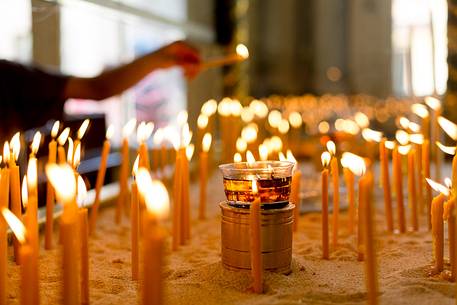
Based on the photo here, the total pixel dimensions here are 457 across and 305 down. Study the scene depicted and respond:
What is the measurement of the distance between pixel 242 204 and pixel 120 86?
967mm

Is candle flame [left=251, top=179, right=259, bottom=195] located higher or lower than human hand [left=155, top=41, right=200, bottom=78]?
lower

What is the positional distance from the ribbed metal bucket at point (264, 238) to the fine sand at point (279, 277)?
0.09 ft

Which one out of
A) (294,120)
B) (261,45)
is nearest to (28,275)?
(294,120)

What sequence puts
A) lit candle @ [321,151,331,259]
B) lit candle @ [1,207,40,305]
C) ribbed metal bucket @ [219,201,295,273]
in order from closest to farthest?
lit candle @ [1,207,40,305] < ribbed metal bucket @ [219,201,295,273] < lit candle @ [321,151,331,259]

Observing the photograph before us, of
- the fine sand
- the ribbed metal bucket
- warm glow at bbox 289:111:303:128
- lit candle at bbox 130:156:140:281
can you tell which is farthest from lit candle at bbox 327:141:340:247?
warm glow at bbox 289:111:303:128

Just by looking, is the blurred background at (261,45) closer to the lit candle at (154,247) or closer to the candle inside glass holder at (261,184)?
the candle inside glass holder at (261,184)

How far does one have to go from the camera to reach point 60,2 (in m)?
2.71

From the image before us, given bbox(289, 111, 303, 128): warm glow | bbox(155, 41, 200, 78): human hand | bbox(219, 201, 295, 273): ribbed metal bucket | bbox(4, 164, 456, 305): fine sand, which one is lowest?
bbox(4, 164, 456, 305): fine sand

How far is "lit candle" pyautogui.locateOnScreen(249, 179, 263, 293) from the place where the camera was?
137 centimetres

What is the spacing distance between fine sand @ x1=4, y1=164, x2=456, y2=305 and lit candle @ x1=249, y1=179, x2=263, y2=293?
3 centimetres

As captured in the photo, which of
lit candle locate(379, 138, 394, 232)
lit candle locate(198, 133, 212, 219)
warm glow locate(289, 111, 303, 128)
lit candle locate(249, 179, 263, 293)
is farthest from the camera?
warm glow locate(289, 111, 303, 128)

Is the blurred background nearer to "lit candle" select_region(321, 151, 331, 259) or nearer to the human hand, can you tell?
the human hand

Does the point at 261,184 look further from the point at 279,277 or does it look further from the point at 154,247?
the point at 154,247

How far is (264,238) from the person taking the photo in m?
1.51
